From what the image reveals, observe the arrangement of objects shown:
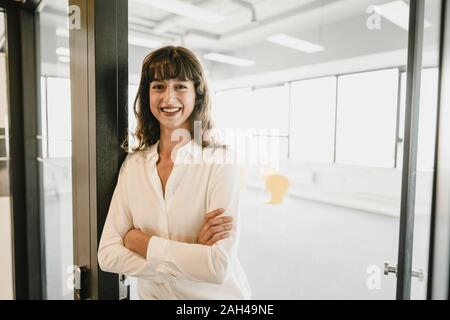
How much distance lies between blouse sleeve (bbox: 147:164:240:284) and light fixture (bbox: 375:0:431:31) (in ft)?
1.98

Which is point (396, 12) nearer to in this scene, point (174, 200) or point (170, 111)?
point (170, 111)

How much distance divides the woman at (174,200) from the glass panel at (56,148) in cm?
46

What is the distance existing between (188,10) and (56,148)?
0.94 metres

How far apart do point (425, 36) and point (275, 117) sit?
0.44m

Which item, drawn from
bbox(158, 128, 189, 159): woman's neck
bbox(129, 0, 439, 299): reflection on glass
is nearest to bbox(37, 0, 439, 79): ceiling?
bbox(129, 0, 439, 299): reflection on glass

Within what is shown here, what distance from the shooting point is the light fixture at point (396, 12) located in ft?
2.82

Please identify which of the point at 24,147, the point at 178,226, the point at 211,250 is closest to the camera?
the point at 211,250

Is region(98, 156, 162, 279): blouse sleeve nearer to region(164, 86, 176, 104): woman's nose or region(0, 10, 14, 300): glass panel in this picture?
region(164, 86, 176, 104): woman's nose

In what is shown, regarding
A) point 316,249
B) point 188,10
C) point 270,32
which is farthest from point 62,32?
point 316,249

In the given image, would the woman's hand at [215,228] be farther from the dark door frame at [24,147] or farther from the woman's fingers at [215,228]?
the dark door frame at [24,147]

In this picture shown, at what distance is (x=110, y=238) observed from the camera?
94 cm

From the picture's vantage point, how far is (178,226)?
93 cm
